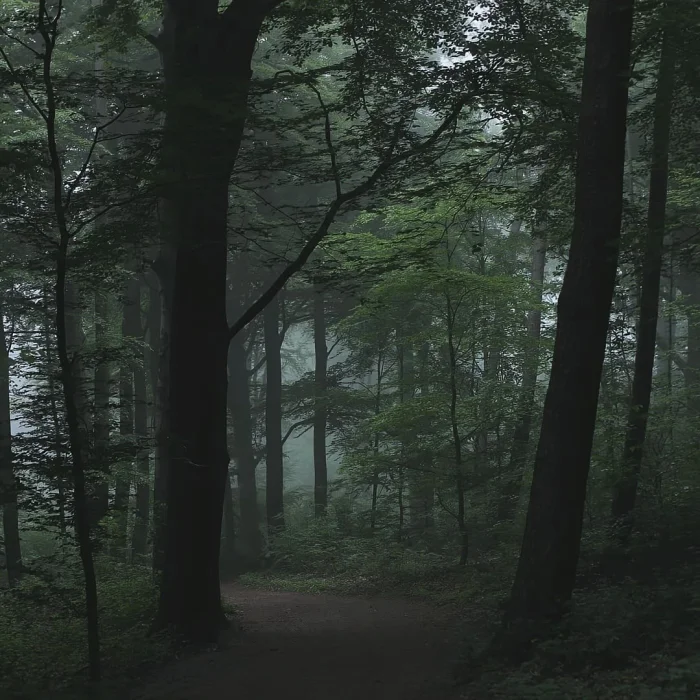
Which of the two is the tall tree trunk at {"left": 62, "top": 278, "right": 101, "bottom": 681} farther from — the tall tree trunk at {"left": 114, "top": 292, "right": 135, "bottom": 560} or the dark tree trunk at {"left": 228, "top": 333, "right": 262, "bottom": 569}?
the dark tree trunk at {"left": 228, "top": 333, "right": 262, "bottom": 569}

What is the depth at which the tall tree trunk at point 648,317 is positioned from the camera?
9594 millimetres

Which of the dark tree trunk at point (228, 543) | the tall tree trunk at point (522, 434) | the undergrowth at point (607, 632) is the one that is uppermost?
the tall tree trunk at point (522, 434)

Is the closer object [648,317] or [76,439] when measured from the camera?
[76,439]

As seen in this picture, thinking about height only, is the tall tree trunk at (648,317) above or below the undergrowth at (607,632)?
above

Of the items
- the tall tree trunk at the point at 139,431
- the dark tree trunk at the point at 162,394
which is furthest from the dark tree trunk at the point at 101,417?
the tall tree trunk at the point at 139,431

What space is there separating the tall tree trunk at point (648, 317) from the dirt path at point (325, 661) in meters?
2.82

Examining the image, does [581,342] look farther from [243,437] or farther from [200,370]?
[243,437]

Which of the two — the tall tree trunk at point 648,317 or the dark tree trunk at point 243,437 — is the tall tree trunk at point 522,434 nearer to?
the tall tree trunk at point 648,317

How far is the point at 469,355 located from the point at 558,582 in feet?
37.5

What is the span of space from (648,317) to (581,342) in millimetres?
3720

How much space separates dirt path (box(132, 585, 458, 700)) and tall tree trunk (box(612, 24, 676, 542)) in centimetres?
282

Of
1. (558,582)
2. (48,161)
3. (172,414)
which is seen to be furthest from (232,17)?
(558,582)

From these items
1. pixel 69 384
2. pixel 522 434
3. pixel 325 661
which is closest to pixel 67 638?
pixel 325 661

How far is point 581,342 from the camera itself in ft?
22.9
